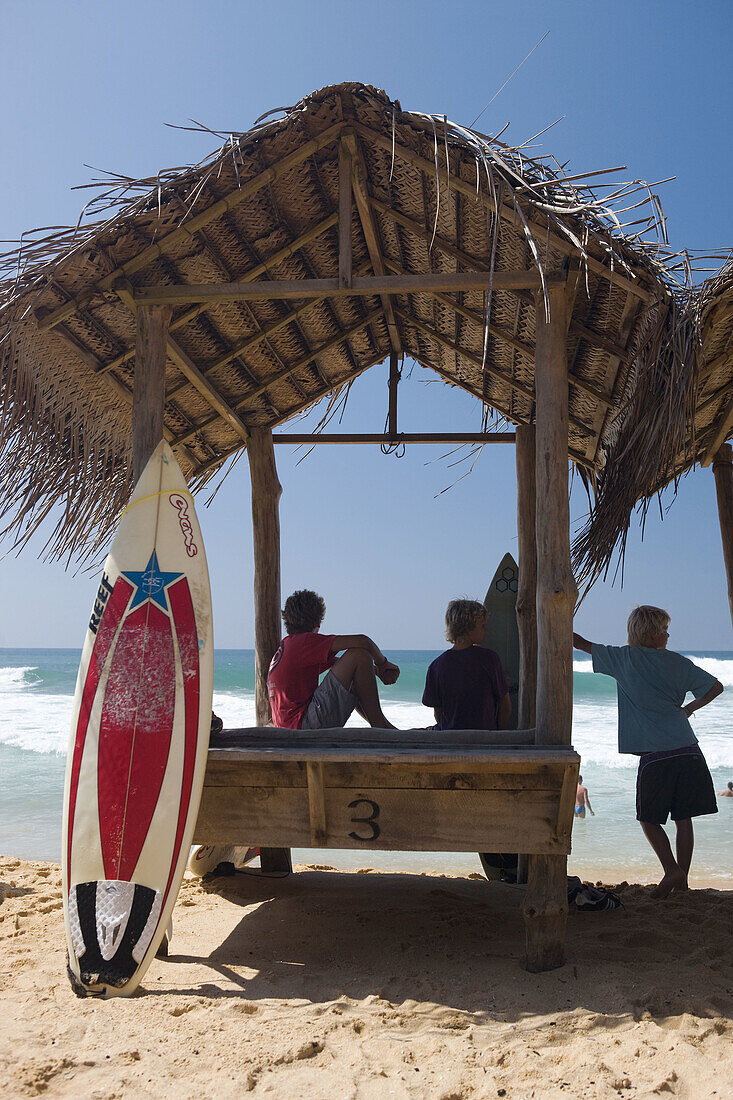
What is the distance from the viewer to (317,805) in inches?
123

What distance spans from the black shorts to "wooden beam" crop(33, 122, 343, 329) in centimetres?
323

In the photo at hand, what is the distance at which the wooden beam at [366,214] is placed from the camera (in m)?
3.66

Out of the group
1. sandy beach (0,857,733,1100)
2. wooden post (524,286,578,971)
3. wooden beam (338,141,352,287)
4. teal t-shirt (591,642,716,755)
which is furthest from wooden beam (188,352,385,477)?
sandy beach (0,857,733,1100)

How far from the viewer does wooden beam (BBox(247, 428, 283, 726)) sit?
207 inches

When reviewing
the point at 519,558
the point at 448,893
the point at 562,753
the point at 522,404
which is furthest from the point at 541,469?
the point at 448,893

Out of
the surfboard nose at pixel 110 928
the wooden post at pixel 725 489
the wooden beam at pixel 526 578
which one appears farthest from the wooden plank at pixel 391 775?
the wooden post at pixel 725 489

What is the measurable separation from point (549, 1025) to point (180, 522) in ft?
8.03

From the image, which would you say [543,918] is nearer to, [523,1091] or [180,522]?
[523,1091]

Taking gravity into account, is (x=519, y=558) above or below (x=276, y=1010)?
above

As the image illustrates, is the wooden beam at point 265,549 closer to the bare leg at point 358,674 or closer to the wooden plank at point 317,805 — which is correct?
the bare leg at point 358,674

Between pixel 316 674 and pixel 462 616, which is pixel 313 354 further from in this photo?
pixel 316 674

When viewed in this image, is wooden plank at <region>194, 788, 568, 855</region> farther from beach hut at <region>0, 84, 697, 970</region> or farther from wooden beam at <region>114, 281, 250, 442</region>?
wooden beam at <region>114, 281, 250, 442</region>

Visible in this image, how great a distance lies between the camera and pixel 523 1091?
7.18 ft

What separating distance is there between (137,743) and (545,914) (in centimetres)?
171
